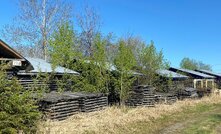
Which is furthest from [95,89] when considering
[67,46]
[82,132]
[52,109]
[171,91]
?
[171,91]

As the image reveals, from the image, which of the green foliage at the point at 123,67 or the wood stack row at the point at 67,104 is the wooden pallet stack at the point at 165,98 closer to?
the green foliage at the point at 123,67

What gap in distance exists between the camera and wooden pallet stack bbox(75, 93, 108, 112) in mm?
20234

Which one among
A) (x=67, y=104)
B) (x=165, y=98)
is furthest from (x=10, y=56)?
(x=165, y=98)

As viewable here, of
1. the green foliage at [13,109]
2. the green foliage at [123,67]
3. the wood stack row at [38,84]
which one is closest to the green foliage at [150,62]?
the green foliage at [123,67]

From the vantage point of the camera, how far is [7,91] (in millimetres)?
11070

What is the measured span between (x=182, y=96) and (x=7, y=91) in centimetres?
2561

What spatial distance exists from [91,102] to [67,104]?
2.84 meters

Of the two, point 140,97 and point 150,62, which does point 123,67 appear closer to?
point 140,97

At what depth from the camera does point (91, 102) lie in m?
21.1

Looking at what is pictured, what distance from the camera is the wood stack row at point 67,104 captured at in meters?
17.2

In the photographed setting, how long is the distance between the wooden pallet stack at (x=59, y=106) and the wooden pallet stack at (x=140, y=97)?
752cm

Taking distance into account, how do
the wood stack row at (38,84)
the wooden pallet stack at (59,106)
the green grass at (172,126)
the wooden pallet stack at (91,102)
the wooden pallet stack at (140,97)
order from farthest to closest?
the wooden pallet stack at (140,97)
the wooden pallet stack at (91,102)
the wood stack row at (38,84)
the wooden pallet stack at (59,106)
the green grass at (172,126)

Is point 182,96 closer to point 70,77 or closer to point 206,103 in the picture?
point 206,103

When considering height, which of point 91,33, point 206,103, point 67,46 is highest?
point 91,33
